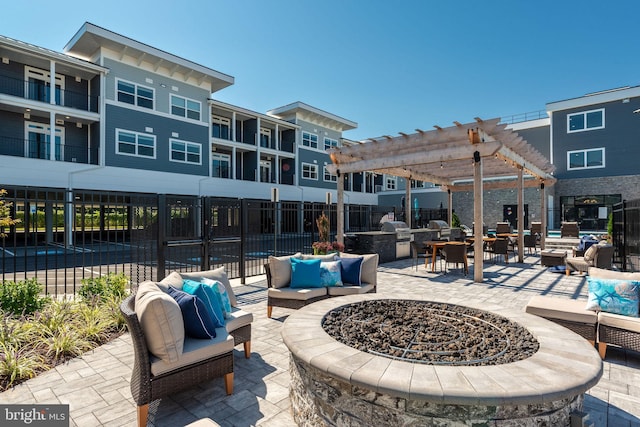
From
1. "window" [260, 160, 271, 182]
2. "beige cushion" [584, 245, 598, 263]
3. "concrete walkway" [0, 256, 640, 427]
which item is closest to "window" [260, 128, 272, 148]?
"window" [260, 160, 271, 182]

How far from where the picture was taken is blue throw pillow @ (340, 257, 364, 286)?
596 centimetres

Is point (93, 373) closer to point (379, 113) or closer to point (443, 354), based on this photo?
point (443, 354)

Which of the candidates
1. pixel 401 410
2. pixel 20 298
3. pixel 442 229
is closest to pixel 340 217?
pixel 442 229

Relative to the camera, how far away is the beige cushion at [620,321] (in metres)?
3.93

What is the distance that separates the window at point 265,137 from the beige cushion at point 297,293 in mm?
21806

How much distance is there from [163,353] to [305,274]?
304cm

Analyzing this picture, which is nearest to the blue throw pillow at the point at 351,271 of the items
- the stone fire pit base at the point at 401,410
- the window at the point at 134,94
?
the stone fire pit base at the point at 401,410

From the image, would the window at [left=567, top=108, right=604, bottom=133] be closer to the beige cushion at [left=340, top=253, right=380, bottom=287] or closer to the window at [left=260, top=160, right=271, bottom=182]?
the window at [left=260, top=160, right=271, bottom=182]

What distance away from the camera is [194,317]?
322 centimetres

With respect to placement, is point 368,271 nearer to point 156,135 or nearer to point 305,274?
point 305,274

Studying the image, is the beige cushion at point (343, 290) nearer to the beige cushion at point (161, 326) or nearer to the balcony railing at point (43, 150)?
the beige cushion at point (161, 326)

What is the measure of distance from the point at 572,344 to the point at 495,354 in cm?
72

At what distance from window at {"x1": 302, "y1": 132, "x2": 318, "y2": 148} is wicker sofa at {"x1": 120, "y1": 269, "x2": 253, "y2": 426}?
1015 inches

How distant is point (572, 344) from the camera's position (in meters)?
2.83
